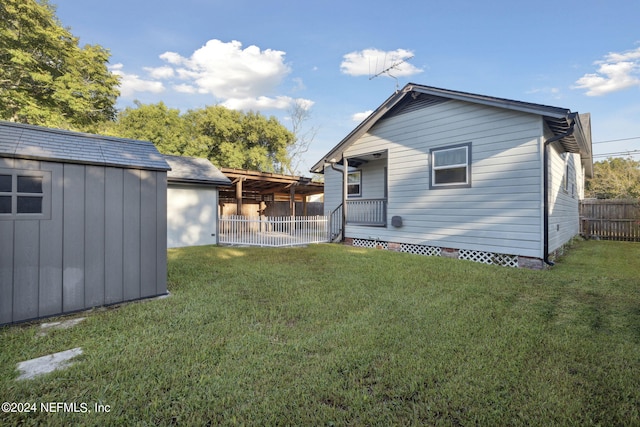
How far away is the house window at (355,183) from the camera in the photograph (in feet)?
38.4

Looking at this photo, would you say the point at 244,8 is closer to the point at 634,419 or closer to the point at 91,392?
the point at 91,392

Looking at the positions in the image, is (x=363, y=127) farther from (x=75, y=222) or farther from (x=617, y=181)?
(x=617, y=181)

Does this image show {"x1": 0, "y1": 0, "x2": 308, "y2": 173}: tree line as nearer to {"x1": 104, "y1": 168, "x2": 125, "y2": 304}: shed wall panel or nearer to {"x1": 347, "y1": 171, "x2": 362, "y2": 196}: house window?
{"x1": 104, "y1": 168, "x2": 125, "y2": 304}: shed wall panel

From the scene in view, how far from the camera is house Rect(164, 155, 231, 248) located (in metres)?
10.6

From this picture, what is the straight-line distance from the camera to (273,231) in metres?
10.4

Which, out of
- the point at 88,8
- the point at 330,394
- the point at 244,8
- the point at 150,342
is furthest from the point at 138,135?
the point at 330,394

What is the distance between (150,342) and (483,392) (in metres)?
3.10

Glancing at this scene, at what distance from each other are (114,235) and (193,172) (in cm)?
793

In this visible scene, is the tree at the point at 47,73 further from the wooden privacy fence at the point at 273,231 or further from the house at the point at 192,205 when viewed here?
the wooden privacy fence at the point at 273,231

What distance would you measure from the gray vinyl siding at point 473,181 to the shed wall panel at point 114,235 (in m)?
7.47

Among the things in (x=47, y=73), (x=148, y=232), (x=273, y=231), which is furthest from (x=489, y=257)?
(x=47, y=73)

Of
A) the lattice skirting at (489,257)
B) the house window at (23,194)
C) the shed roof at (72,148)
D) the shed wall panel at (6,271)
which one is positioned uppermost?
the shed roof at (72,148)

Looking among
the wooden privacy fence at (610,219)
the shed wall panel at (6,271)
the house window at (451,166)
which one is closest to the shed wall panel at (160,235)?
the shed wall panel at (6,271)

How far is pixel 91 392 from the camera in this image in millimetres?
2117
